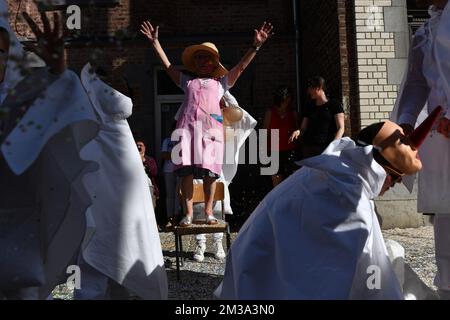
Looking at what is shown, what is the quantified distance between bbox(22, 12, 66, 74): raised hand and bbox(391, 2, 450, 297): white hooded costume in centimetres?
230

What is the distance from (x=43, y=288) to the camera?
2.56 m

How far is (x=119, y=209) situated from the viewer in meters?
3.21

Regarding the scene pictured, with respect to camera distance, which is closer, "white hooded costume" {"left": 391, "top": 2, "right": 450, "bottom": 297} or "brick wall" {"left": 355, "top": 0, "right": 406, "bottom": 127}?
"white hooded costume" {"left": 391, "top": 2, "right": 450, "bottom": 297}

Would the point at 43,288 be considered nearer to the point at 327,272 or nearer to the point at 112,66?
the point at 327,272

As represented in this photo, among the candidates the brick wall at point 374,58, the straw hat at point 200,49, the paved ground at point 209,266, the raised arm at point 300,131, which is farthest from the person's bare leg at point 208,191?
the brick wall at point 374,58

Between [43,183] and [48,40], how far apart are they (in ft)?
2.45

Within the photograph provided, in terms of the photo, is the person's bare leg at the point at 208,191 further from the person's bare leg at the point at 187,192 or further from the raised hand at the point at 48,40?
the raised hand at the point at 48,40

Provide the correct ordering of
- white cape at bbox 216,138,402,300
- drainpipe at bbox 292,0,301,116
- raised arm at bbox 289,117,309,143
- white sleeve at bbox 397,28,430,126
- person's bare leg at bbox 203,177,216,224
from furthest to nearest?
drainpipe at bbox 292,0,301,116
raised arm at bbox 289,117,309,143
person's bare leg at bbox 203,177,216,224
white sleeve at bbox 397,28,430,126
white cape at bbox 216,138,402,300

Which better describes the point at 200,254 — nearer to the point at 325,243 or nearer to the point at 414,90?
the point at 414,90

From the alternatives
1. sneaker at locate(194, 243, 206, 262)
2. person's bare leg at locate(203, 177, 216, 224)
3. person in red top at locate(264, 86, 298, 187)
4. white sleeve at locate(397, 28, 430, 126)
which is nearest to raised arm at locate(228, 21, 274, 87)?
person's bare leg at locate(203, 177, 216, 224)

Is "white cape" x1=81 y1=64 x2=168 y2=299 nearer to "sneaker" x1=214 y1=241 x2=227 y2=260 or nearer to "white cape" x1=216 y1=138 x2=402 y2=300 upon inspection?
"white cape" x1=216 y1=138 x2=402 y2=300

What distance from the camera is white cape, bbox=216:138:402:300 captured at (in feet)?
7.85

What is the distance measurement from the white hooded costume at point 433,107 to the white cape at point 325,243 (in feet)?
3.32

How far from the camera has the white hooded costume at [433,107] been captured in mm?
3240
